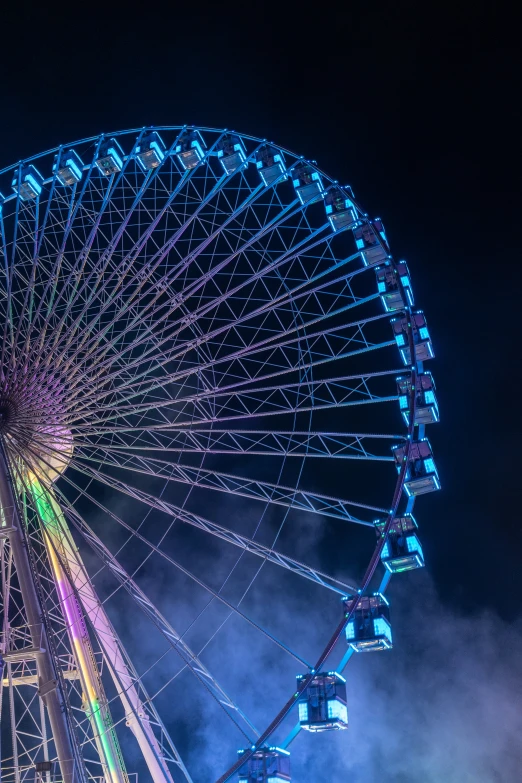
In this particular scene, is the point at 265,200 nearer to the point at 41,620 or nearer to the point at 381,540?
the point at 381,540

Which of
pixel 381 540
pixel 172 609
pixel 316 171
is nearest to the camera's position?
pixel 381 540

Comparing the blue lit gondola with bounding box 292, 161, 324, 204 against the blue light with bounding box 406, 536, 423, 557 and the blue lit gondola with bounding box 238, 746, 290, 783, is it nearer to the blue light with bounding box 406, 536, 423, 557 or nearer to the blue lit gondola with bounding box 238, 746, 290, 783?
the blue light with bounding box 406, 536, 423, 557

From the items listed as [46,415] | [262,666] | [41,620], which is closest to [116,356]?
[46,415]

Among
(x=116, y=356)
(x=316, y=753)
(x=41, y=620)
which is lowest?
(x=316, y=753)

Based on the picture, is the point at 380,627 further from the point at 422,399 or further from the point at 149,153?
the point at 149,153

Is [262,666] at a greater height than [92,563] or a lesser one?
lesser

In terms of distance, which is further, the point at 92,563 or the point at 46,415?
the point at 92,563

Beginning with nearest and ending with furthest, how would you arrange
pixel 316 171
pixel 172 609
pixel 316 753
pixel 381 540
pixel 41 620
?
pixel 41 620
pixel 381 540
pixel 316 171
pixel 316 753
pixel 172 609

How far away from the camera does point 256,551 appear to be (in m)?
20.4

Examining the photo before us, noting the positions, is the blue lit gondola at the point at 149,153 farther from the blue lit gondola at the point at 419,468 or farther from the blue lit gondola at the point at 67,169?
the blue lit gondola at the point at 419,468

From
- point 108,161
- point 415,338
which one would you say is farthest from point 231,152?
point 415,338

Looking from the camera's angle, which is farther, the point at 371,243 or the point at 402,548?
the point at 371,243

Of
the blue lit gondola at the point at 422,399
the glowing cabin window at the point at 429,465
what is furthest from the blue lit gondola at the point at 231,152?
the glowing cabin window at the point at 429,465

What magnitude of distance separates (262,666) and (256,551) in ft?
45.3
